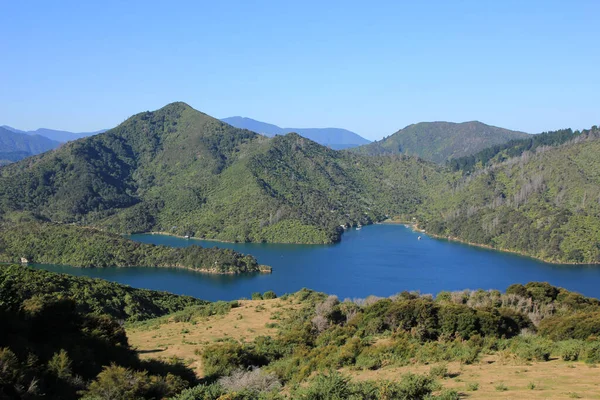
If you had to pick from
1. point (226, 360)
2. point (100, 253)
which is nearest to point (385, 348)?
point (226, 360)

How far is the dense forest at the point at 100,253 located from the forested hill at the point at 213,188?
89.9 ft

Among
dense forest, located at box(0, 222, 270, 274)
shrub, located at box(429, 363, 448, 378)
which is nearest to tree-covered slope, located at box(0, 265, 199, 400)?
shrub, located at box(429, 363, 448, 378)

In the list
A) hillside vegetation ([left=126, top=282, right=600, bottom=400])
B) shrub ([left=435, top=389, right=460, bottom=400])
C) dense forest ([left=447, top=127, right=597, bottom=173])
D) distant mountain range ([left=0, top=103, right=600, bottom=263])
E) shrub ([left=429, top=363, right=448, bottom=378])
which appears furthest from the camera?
dense forest ([left=447, top=127, right=597, bottom=173])

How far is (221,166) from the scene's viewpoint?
169625 millimetres

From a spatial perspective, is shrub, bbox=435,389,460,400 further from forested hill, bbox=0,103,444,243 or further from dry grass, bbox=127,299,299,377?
forested hill, bbox=0,103,444,243

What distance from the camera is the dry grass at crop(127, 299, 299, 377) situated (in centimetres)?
2392

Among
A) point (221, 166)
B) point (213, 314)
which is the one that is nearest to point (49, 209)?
point (221, 166)

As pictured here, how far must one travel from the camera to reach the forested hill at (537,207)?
349 feet

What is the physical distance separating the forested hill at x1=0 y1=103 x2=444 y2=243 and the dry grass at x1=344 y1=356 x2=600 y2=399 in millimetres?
103783

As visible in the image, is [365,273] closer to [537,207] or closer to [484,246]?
[484,246]

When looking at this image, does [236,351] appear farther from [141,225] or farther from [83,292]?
[141,225]

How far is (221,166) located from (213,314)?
453ft

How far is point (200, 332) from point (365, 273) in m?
61.5

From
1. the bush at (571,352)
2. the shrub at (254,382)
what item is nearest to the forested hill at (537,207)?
the bush at (571,352)
